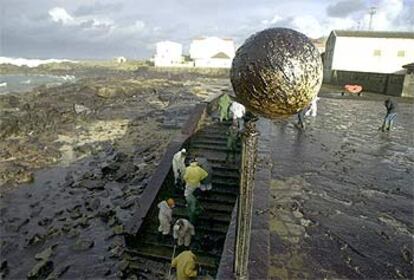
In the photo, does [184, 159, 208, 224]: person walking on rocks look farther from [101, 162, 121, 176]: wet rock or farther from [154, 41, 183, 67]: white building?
[154, 41, 183, 67]: white building

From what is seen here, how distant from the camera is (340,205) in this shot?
7.28 meters

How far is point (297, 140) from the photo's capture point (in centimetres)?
1205

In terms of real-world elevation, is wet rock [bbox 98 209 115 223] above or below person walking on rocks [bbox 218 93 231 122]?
below

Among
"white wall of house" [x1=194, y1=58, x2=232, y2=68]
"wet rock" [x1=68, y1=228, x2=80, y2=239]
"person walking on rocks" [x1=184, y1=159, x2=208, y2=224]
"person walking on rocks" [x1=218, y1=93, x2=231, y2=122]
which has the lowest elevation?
"wet rock" [x1=68, y1=228, x2=80, y2=239]

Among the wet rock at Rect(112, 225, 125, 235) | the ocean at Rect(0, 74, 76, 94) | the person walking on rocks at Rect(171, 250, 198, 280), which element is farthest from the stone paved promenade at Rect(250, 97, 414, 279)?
the ocean at Rect(0, 74, 76, 94)

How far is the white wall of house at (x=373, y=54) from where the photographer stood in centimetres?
3159

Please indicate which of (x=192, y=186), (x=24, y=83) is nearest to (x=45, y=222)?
(x=192, y=186)

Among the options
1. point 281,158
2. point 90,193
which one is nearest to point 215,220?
point 281,158

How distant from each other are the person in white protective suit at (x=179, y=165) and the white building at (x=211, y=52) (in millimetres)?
72681

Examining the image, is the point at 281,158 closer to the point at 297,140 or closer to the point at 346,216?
the point at 297,140

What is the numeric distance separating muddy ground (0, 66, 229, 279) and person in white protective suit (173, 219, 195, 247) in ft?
4.00

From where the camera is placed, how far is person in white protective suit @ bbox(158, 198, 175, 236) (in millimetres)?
8375

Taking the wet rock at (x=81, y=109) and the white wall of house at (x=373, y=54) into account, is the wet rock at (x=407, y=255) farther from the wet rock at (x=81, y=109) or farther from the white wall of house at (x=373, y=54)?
the white wall of house at (x=373, y=54)

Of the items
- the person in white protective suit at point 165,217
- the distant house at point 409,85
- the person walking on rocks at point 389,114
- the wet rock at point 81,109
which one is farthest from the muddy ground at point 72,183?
the distant house at point 409,85
